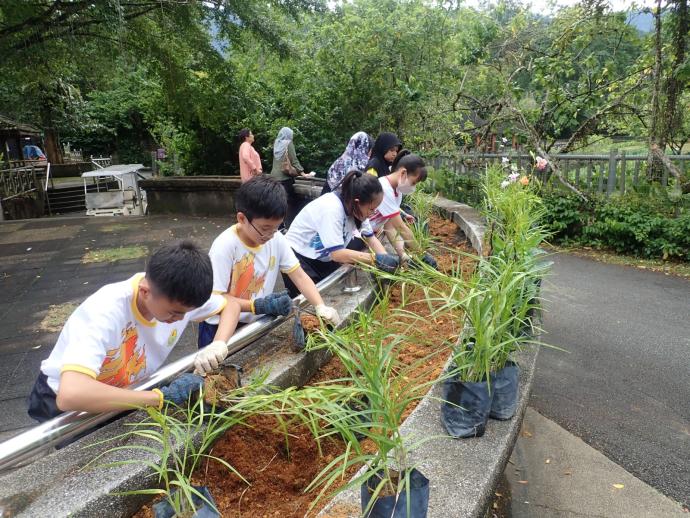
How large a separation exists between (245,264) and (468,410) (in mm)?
1404

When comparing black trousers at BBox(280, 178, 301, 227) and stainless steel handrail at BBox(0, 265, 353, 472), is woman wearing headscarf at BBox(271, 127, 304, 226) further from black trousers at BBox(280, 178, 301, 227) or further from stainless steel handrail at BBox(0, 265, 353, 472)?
stainless steel handrail at BBox(0, 265, 353, 472)

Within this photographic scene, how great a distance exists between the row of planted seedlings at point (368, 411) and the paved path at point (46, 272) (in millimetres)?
2307

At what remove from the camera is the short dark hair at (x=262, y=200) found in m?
2.46

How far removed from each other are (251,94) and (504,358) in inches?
405

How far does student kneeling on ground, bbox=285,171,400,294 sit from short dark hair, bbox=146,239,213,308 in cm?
131

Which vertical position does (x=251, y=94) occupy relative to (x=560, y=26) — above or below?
below

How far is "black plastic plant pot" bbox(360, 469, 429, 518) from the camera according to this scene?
130 centimetres

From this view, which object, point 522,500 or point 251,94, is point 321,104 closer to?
point 251,94

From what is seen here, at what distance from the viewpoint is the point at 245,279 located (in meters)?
2.76

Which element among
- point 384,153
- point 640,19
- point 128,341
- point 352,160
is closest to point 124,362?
point 128,341

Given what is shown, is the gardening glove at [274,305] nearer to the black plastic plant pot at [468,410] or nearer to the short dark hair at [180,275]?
the short dark hair at [180,275]

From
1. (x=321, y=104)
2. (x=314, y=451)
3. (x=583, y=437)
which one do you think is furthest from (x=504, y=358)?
(x=321, y=104)

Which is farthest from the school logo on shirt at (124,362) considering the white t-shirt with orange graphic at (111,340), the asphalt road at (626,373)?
the asphalt road at (626,373)

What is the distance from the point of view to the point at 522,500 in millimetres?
2561
